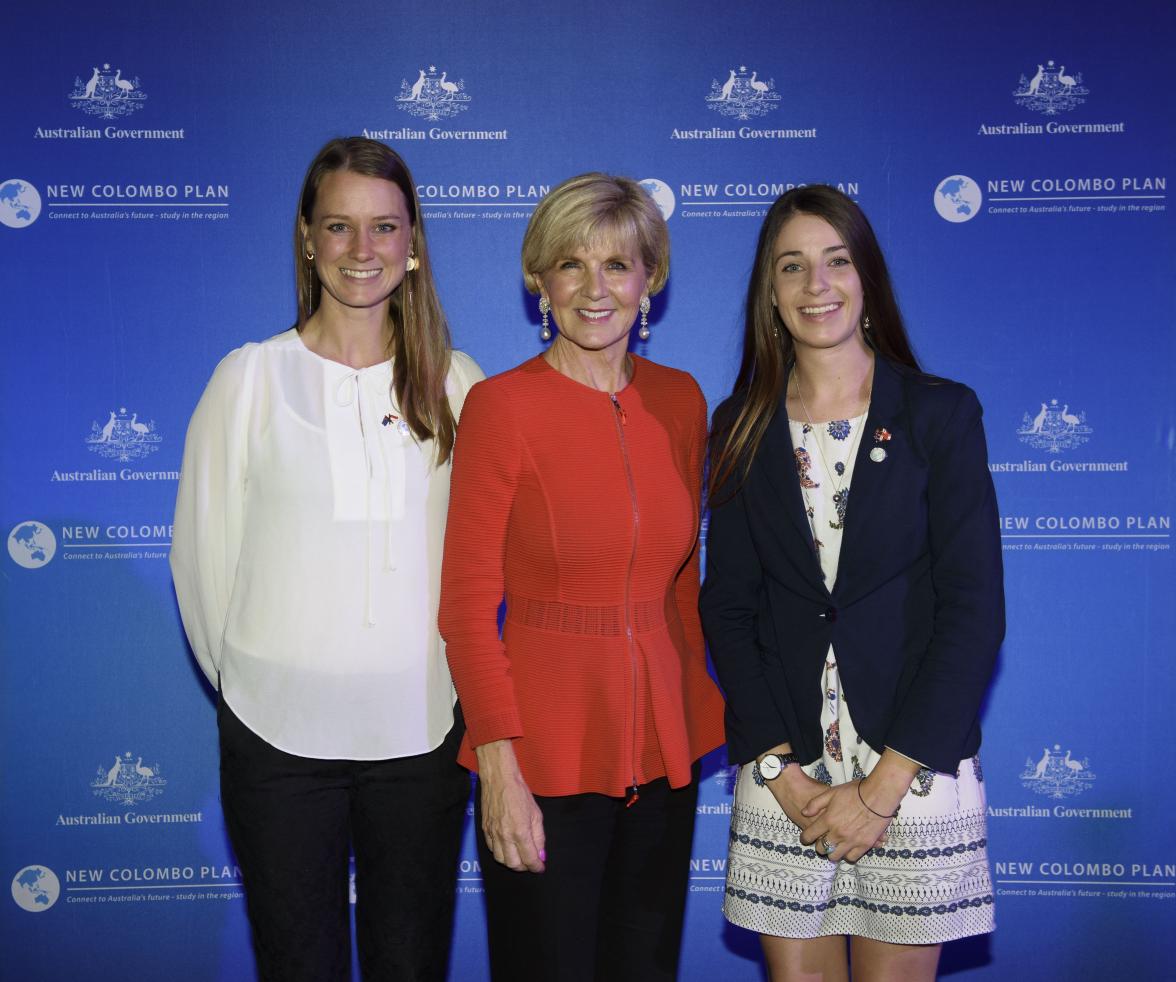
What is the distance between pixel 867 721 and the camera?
1869mm

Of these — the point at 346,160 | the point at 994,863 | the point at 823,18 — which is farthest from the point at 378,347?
the point at 994,863

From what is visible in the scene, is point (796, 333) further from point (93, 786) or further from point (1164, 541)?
point (93, 786)

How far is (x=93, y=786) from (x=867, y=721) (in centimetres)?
236

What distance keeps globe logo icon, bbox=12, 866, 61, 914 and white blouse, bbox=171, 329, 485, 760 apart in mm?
1590

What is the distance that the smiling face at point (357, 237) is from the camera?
6.75ft

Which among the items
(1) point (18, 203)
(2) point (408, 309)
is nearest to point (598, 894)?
(2) point (408, 309)

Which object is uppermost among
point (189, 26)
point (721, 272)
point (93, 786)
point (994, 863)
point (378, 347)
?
point (189, 26)

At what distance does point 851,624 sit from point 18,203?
8.45 ft

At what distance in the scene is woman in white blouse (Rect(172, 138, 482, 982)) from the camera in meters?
2.00

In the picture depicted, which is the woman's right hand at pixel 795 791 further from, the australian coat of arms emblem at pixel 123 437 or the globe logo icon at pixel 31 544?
the globe logo icon at pixel 31 544

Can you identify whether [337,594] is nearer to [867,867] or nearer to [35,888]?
[867,867]

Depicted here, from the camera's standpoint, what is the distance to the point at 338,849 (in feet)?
6.81

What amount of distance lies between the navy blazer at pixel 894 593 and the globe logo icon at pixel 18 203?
227 cm

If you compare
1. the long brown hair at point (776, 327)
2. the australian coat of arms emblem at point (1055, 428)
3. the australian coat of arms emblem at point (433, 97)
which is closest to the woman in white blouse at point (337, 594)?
the long brown hair at point (776, 327)
